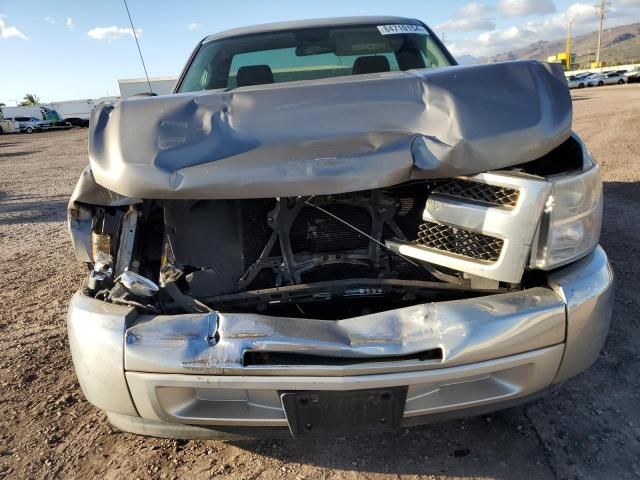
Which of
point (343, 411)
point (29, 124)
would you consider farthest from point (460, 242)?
point (29, 124)

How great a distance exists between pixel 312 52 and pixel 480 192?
2.08 meters

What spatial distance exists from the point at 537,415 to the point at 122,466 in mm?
1784

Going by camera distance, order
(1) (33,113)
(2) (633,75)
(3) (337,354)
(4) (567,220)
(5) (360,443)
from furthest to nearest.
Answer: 1. (1) (33,113)
2. (2) (633,75)
3. (5) (360,443)
4. (4) (567,220)
5. (3) (337,354)

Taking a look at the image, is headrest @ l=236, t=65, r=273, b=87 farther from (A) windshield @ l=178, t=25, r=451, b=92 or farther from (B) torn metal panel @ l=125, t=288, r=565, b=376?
(B) torn metal panel @ l=125, t=288, r=565, b=376

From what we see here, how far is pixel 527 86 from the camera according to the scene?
192 cm

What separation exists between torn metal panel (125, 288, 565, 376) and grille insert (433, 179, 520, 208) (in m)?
0.33

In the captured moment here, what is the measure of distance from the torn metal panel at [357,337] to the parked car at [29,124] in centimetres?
4388

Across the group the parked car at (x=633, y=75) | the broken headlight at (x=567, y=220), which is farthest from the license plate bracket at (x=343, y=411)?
the parked car at (x=633, y=75)

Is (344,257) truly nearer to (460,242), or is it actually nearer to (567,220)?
(460,242)

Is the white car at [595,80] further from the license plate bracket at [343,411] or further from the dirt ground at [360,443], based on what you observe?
the license plate bracket at [343,411]

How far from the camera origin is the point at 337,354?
62.9 inches

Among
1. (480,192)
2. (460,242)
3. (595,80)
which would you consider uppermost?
(480,192)

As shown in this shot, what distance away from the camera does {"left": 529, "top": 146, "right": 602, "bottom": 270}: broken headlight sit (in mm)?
1715

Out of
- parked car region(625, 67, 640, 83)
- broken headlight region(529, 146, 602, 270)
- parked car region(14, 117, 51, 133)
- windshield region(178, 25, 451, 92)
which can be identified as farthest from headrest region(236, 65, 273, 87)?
parked car region(625, 67, 640, 83)
